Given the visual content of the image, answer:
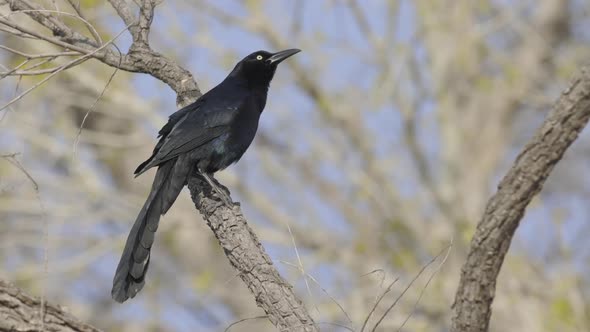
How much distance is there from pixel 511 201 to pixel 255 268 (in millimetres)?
1121

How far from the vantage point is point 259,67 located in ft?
19.5

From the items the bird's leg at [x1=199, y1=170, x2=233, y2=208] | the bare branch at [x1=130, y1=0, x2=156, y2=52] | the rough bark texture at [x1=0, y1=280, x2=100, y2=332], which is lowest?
the rough bark texture at [x1=0, y1=280, x2=100, y2=332]

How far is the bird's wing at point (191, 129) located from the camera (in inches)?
189

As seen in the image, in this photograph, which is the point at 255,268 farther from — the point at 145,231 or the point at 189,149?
the point at 189,149

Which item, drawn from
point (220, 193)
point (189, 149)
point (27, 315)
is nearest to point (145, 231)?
point (220, 193)

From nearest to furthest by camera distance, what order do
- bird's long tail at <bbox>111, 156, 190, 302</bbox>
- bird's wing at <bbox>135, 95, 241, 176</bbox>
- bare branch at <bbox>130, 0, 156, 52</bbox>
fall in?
bird's long tail at <bbox>111, 156, 190, 302</bbox>
bare branch at <bbox>130, 0, 156, 52</bbox>
bird's wing at <bbox>135, 95, 241, 176</bbox>

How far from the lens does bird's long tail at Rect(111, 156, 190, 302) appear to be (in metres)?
4.23

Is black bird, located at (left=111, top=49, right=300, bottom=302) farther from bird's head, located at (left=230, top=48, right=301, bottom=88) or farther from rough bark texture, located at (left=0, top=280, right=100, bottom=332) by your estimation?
rough bark texture, located at (left=0, top=280, right=100, bottom=332)

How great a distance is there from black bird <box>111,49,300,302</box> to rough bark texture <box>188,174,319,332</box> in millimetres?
282

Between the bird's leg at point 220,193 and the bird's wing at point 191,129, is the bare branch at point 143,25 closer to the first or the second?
the bird's wing at point 191,129

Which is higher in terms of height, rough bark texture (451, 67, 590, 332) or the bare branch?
the bare branch

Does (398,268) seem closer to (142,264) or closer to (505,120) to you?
(505,120)

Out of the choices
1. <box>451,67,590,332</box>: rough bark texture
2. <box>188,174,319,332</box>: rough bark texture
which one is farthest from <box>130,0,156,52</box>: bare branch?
<box>451,67,590,332</box>: rough bark texture

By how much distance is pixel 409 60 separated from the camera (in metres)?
10.8
